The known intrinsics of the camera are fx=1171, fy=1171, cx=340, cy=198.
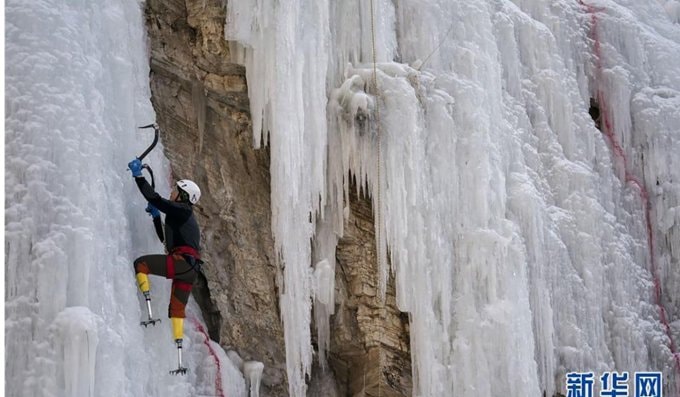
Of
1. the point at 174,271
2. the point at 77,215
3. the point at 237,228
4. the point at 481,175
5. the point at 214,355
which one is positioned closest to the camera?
the point at 77,215

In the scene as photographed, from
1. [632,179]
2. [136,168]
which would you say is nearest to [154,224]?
[136,168]

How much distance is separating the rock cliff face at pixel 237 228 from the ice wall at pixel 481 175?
241 millimetres

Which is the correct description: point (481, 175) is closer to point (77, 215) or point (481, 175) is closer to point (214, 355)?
point (214, 355)

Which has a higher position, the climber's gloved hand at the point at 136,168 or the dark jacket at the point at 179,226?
the climber's gloved hand at the point at 136,168

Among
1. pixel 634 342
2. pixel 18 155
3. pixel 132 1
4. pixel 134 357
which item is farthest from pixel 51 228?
pixel 634 342

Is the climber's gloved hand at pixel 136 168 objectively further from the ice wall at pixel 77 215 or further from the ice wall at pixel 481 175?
the ice wall at pixel 481 175

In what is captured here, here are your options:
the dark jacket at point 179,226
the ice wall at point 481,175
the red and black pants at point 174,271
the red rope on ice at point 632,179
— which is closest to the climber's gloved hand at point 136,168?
the dark jacket at point 179,226

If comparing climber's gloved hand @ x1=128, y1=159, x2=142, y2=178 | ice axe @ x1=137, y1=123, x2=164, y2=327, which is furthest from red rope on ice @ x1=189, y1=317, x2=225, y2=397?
climber's gloved hand @ x1=128, y1=159, x2=142, y2=178

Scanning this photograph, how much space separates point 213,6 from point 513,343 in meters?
3.54

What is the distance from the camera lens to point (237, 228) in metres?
9.14

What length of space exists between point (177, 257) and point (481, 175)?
331cm

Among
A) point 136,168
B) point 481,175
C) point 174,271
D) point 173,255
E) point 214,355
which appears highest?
point 481,175

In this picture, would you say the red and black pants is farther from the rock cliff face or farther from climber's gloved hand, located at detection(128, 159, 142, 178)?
the rock cliff face

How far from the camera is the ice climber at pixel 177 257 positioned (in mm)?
7277
